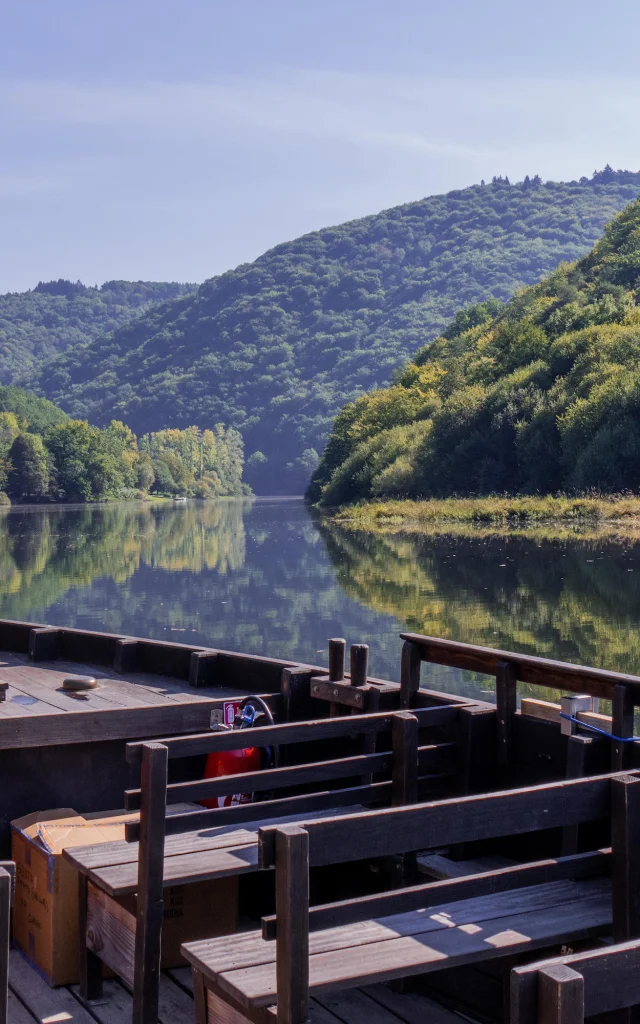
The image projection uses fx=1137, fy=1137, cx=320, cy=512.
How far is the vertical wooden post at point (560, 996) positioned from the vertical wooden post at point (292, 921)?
1.95 feet

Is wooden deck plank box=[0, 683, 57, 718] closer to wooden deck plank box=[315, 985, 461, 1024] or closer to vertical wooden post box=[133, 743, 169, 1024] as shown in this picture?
vertical wooden post box=[133, 743, 169, 1024]

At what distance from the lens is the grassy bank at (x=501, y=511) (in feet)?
152

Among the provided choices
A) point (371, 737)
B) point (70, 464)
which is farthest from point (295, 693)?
point (70, 464)

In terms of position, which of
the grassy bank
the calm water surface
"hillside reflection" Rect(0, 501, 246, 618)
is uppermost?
the grassy bank

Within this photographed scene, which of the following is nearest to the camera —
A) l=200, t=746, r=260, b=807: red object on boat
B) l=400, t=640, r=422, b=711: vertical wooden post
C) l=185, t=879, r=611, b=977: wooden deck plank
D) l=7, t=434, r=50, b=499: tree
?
l=185, t=879, r=611, b=977: wooden deck plank

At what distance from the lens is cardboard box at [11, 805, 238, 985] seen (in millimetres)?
4180

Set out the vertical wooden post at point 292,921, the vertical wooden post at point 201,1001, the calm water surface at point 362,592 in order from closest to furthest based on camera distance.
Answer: the vertical wooden post at point 292,921, the vertical wooden post at point 201,1001, the calm water surface at point 362,592

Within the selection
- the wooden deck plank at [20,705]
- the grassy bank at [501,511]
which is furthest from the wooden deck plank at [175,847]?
the grassy bank at [501,511]

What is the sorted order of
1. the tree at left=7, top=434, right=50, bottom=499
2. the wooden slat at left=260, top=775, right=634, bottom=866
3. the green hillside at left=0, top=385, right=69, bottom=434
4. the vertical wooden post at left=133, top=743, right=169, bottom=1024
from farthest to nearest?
1. the green hillside at left=0, top=385, right=69, bottom=434
2. the tree at left=7, top=434, right=50, bottom=499
3. the vertical wooden post at left=133, top=743, right=169, bottom=1024
4. the wooden slat at left=260, top=775, right=634, bottom=866

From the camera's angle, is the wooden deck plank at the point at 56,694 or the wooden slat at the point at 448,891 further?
the wooden deck plank at the point at 56,694

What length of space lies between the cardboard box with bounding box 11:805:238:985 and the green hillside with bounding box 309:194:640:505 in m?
46.8

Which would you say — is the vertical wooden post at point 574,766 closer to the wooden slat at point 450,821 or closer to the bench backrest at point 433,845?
the bench backrest at point 433,845

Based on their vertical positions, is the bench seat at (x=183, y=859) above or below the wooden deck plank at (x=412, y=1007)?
above

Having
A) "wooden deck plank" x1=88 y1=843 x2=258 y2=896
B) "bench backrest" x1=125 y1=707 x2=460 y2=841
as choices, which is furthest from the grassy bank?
"wooden deck plank" x1=88 y1=843 x2=258 y2=896
